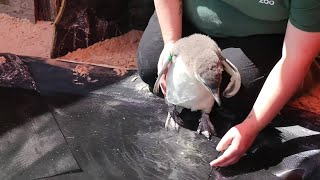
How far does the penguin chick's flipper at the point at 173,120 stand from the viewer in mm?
1087

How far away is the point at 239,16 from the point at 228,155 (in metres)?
0.28

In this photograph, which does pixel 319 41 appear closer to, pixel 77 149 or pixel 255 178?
pixel 255 178

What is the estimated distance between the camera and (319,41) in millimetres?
891

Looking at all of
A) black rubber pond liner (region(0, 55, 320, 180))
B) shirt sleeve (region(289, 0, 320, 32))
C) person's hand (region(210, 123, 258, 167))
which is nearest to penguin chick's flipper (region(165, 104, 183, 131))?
black rubber pond liner (region(0, 55, 320, 180))

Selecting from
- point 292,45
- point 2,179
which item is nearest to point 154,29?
point 292,45

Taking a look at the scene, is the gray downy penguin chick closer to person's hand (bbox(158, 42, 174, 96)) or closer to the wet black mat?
person's hand (bbox(158, 42, 174, 96))

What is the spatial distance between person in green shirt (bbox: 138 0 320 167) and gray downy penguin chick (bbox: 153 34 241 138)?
4 centimetres

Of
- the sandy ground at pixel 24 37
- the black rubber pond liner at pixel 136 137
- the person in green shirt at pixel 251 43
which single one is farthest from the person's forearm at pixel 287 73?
the sandy ground at pixel 24 37

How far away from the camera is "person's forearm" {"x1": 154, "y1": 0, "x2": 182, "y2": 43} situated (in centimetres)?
107

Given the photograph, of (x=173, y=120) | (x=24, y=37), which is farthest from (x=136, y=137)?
(x=24, y=37)

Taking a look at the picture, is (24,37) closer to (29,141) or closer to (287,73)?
(29,141)

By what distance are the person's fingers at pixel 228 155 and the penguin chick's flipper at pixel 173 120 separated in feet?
0.49

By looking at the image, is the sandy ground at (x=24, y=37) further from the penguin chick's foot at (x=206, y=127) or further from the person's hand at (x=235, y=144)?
the person's hand at (x=235, y=144)

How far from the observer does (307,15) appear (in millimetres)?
872
